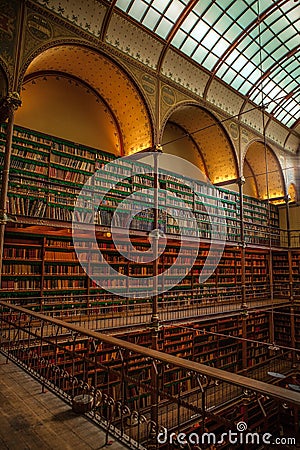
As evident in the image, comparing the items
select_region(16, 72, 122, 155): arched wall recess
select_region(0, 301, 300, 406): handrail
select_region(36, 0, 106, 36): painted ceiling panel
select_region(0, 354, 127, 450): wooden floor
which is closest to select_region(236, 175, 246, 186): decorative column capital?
select_region(16, 72, 122, 155): arched wall recess

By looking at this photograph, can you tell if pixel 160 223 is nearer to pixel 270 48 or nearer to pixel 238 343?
pixel 238 343

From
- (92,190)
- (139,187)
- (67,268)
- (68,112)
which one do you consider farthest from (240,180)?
(67,268)

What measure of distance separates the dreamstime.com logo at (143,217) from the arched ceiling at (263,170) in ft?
11.3

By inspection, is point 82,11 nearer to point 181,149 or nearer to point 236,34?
point 236,34

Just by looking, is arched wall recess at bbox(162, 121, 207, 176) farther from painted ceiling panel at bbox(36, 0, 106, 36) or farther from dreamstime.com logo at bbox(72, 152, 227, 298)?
painted ceiling panel at bbox(36, 0, 106, 36)

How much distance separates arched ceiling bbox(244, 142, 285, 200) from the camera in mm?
12344

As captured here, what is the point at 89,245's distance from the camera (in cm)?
701

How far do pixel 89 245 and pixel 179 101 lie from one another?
4.48m

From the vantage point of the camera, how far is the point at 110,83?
754 centimetres

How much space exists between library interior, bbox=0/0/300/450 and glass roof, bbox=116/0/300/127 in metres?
0.04

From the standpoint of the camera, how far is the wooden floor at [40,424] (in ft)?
6.66

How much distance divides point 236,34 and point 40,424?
955cm

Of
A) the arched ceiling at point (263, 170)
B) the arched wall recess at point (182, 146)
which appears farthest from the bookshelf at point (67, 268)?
the arched ceiling at point (263, 170)

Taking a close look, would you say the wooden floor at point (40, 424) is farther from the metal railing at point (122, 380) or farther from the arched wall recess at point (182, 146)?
the arched wall recess at point (182, 146)
